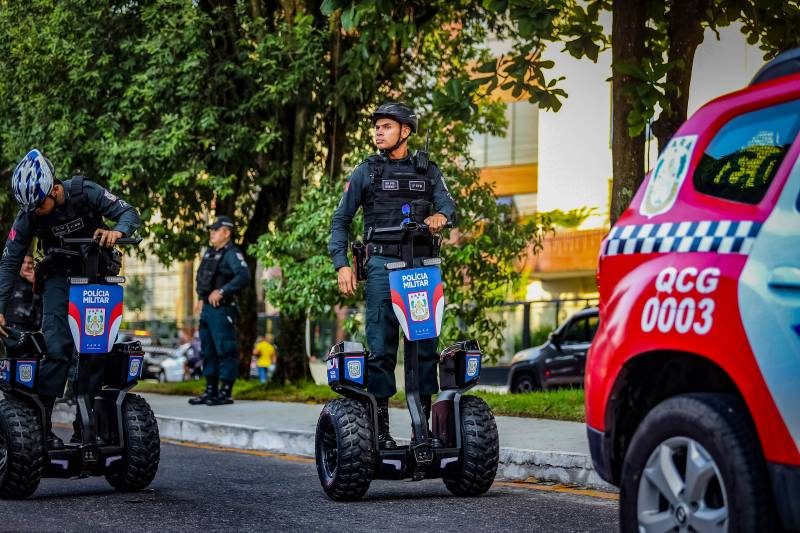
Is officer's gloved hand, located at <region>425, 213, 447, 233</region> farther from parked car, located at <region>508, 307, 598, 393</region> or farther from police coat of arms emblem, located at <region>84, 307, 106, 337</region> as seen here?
parked car, located at <region>508, 307, 598, 393</region>

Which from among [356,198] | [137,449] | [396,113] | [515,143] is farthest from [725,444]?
[515,143]

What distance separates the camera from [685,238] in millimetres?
4445

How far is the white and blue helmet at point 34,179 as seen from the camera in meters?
7.40

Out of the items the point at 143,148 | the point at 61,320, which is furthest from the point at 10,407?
the point at 143,148

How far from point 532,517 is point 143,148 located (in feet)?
37.0

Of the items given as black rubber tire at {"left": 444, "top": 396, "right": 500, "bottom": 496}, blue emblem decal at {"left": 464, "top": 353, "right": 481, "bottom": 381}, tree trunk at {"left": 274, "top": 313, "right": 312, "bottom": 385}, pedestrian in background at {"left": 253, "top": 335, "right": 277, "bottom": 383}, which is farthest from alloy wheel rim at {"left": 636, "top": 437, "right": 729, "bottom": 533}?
pedestrian in background at {"left": 253, "top": 335, "right": 277, "bottom": 383}

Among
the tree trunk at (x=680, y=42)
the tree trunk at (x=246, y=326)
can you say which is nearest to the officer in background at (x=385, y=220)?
the tree trunk at (x=680, y=42)

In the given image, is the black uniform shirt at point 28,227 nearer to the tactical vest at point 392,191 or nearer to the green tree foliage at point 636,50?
the tactical vest at point 392,191

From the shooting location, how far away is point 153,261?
71.6 metres

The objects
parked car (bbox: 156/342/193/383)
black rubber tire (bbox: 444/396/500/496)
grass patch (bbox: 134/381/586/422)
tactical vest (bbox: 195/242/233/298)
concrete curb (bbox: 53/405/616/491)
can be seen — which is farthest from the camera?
parked car (bbox: 156/342/193/383)

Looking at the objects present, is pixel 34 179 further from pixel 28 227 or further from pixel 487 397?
pixel 487 397

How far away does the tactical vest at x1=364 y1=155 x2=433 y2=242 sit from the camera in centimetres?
760

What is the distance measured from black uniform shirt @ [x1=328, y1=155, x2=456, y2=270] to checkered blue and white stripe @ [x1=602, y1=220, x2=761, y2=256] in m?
2.80

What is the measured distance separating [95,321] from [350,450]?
1689 mm
